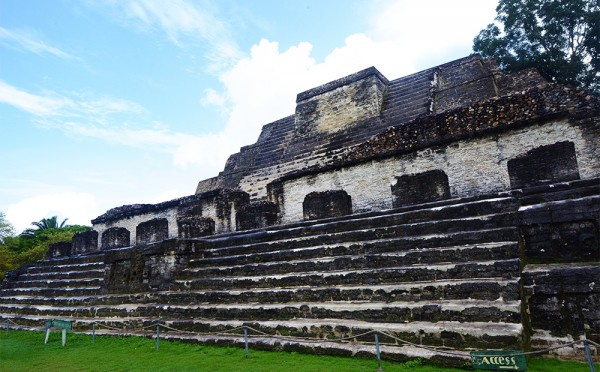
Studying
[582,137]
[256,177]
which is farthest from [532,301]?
[256,177]

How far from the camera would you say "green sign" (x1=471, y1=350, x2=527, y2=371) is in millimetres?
3580

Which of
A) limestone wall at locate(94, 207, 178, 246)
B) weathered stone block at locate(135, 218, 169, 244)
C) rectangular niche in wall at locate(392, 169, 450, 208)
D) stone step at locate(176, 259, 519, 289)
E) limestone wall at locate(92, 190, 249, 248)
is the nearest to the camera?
stone step at locate(176, 259, 519, 289)

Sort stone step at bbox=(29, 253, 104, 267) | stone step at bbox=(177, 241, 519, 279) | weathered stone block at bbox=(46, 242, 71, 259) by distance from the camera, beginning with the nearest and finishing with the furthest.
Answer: stone step at bbox=(177, 241, 519, 279) < stone step at bbox=(29, 253, 104, 267) < weathered stone block at bbox=(46, 242, 71, 259)

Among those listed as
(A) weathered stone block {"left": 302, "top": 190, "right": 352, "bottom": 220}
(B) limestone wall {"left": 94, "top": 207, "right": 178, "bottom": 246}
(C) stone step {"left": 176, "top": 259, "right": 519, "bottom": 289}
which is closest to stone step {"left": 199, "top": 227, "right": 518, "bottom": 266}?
(C) stone step {"left": 176, "top": 259, "right": 519, "bottom": 289}

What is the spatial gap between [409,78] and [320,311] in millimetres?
12188

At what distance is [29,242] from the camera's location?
25.1m

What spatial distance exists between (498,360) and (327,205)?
18.3ft

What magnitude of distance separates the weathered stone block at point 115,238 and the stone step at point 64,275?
2.42 meters

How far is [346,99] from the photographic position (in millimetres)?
15039

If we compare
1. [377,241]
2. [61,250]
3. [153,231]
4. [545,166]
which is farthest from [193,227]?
[545,166]

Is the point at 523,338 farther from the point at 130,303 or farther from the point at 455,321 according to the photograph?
the point at 130,303

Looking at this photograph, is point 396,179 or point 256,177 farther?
point 256,177

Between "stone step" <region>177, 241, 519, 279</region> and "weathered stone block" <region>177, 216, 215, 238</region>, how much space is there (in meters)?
2.95

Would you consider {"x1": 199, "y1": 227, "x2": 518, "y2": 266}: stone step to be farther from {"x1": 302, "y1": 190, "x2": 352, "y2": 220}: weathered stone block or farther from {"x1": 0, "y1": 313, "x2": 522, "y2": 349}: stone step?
{"x1": 302, "y1": 190, "x2": 352, "y2": 220}: weathered stone block
